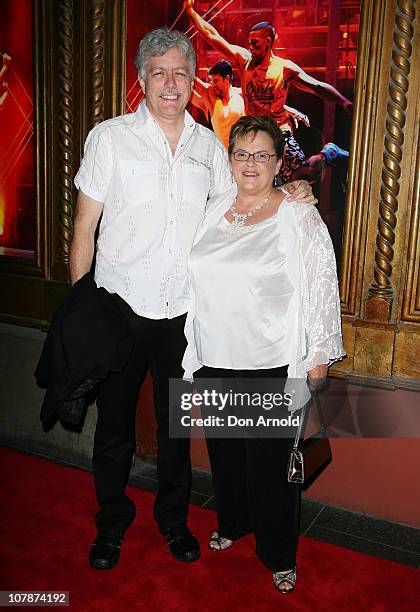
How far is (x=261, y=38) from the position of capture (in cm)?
310

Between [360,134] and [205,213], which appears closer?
[205,213]

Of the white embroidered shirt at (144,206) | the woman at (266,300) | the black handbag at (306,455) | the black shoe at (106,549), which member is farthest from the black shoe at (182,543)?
the white embroidered shirt at (144,206)

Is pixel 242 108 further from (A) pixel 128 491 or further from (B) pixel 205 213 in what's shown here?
(A) pixel 128 491

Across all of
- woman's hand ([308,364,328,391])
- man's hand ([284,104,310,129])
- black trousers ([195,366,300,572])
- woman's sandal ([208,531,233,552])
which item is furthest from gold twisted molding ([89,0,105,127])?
woman's sandal ([208,531,233,552])

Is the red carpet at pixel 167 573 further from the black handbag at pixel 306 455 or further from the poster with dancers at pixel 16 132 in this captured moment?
the poster with dancers at pixel 16 132

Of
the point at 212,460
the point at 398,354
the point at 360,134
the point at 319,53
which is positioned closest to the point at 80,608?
the point at 212,460

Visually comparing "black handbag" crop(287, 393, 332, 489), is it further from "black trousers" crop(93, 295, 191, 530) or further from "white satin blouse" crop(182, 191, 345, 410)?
"black trousers" crop(93, 295, 191, 530)

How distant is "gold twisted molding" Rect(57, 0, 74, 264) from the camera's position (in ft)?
11.6

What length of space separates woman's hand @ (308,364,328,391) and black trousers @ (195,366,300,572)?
0.34 feet

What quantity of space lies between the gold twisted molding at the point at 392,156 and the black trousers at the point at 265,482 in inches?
34.6

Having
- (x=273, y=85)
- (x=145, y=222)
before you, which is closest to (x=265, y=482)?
(x=145, y=222)

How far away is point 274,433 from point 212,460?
0.39 metres

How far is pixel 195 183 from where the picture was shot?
2.51 m

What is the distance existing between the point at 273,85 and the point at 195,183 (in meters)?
0.94
